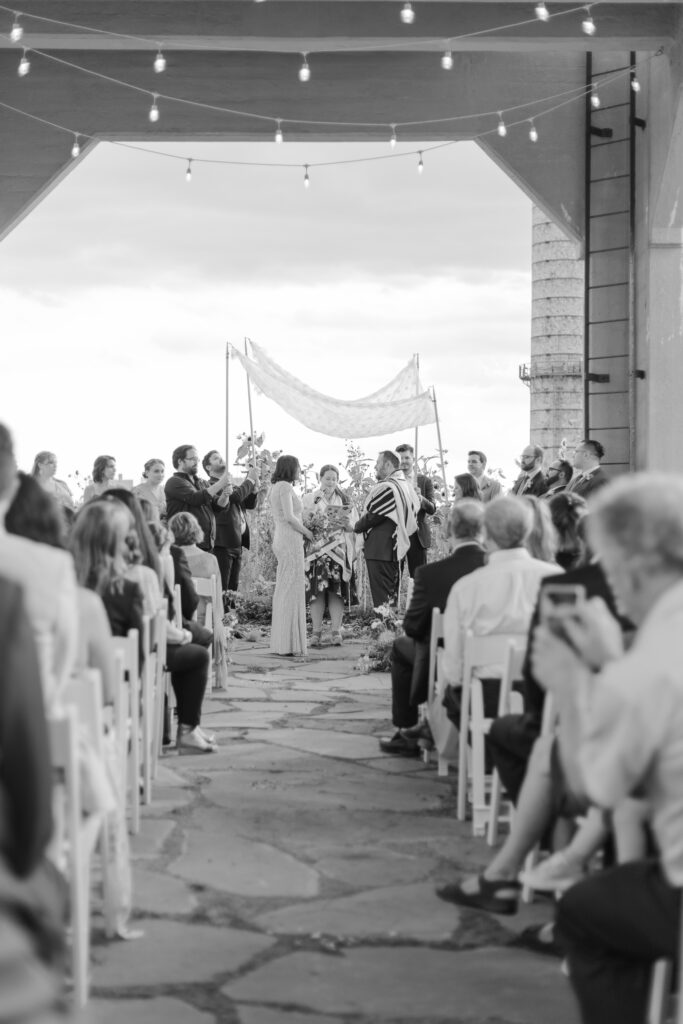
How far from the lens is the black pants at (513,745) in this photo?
13.3 ft

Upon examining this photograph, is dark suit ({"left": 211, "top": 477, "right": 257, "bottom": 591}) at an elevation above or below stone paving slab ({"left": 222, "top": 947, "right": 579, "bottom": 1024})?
above

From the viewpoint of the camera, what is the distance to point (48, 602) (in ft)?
10.2

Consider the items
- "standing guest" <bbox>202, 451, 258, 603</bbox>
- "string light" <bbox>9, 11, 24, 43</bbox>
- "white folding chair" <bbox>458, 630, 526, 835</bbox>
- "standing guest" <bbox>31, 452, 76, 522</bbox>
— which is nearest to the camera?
"white folding chair" <bbox>458, 630, 526, 835</bbox>

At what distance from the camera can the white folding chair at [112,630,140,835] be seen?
470 cm

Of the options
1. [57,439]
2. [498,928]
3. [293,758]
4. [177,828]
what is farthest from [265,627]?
[498,928]

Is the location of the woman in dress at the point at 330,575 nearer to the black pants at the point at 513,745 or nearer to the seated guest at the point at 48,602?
the black pants at the point at 513,745

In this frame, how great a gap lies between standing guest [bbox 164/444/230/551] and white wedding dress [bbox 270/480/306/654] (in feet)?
2.75

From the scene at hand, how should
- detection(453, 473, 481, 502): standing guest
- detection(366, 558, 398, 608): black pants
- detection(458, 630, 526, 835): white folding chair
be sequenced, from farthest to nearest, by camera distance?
1. detection(366, 558, 398, 608): black pants
2. detection(453, 473, 481, 502): standing guest
3. detection(458, 630, 526, 835): white folding chair

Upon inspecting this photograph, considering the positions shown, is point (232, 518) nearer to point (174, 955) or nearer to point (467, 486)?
point (467, 486)

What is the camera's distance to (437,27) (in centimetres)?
1054

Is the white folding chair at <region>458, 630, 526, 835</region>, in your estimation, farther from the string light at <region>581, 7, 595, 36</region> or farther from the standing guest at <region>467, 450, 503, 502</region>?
the standing guest at <region>467, 450, 503, 502</region>

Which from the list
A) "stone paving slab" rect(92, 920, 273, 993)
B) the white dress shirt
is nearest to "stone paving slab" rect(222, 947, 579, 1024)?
"stone paving slab" rect(92, 920, 273, 993)

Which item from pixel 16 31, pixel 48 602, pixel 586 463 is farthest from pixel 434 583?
pixel 16 31

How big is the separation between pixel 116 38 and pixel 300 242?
6131mm
